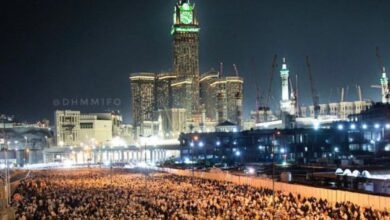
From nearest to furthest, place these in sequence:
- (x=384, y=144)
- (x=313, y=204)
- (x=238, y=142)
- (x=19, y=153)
A: (x=313, y=204), (x=384, y=144), (x=238, y=142), (x=19, y=153)

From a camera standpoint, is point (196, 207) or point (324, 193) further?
point (196, 207)

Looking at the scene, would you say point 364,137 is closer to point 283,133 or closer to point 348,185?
point 283,133

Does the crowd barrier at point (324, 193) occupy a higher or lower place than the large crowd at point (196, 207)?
higher

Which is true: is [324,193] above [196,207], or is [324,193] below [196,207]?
above

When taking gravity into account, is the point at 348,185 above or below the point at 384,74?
below

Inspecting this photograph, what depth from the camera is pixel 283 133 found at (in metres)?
111

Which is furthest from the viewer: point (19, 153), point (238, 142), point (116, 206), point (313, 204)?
point (19, 153)

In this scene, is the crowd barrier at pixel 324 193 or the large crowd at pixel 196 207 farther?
the large crowd at pixel 196 207

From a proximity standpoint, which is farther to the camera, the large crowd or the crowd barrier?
the large crowd

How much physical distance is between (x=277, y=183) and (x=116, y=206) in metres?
13.0

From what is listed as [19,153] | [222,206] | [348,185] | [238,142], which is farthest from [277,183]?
[19,153]

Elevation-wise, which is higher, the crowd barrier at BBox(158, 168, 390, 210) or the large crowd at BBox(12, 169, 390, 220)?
the crowd barrier at BBox(158, 168, 390, 210)

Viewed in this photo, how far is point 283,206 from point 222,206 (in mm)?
4242

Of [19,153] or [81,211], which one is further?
[19,153]
